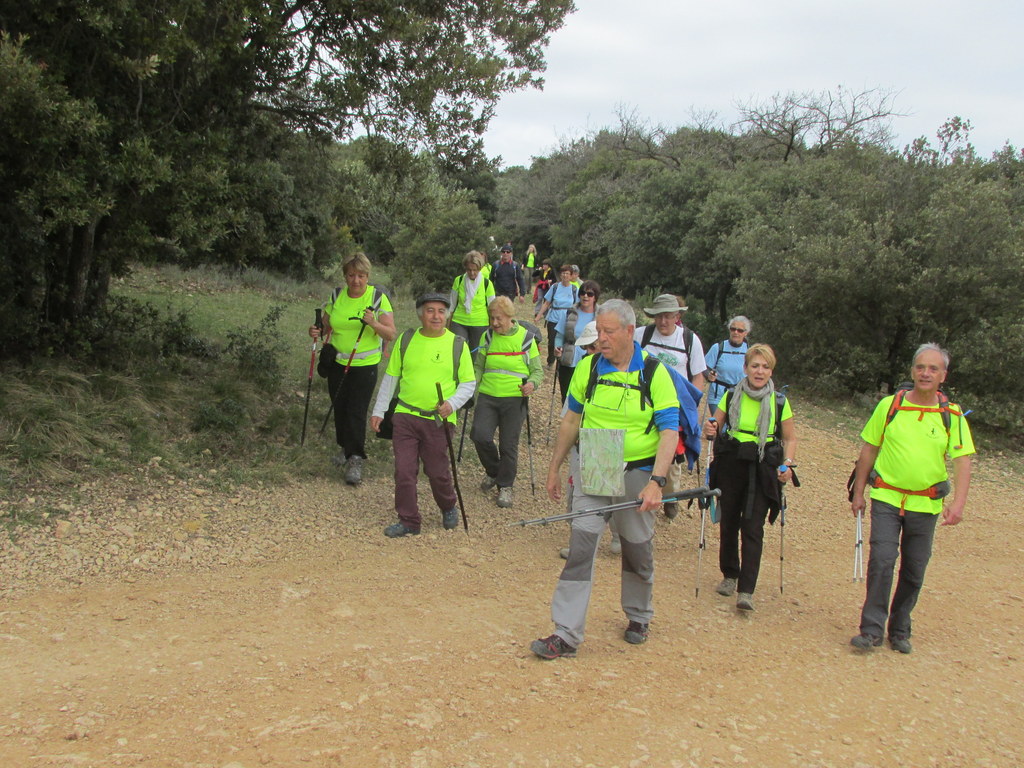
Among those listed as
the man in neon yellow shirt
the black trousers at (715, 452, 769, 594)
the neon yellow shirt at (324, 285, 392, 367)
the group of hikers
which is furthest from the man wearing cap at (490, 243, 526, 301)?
the man in neon yellow shirt

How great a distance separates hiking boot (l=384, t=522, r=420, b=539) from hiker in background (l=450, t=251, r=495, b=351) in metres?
3.49

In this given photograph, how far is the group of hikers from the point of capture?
478cm

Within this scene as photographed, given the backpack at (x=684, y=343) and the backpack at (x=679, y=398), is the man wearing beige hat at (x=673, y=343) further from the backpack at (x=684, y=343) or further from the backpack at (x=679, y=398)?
the backpack at (x=679, y=398)

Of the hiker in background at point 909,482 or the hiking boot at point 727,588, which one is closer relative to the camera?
the hiker in background at point 909,482

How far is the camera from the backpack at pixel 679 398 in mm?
4758

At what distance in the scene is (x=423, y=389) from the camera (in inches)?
260

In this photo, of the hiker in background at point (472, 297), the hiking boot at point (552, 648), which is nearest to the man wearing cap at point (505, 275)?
the hiker in background at point (472, 297)

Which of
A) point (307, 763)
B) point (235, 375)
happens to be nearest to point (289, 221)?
point (235, 375)

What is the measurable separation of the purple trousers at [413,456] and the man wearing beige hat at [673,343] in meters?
2.07

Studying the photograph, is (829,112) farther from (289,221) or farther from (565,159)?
(289,221)

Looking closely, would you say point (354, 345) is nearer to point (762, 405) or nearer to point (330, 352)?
point (330, 352)

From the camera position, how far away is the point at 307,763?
142 inches

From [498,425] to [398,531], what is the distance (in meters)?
1.49

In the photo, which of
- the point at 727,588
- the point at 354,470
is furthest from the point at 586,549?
the point at 354,470
